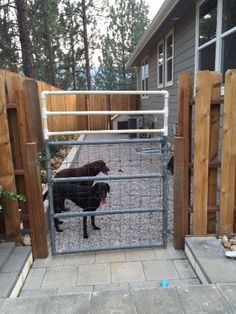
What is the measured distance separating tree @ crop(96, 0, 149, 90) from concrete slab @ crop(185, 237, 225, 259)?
75.3ft

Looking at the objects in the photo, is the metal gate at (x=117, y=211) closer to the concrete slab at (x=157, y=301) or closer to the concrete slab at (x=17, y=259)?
the concrete slab at (x=17, y=259)

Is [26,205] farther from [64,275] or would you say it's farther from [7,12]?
[7,12]

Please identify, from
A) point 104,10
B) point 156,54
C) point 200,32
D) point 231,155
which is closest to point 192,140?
point 231,155

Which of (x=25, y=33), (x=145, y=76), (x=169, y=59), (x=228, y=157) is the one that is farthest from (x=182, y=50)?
(x=145, y=76)

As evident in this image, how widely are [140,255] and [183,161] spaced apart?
1.00 m

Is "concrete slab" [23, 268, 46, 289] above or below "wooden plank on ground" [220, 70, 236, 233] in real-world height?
below

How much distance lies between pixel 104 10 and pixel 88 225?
2144 cm

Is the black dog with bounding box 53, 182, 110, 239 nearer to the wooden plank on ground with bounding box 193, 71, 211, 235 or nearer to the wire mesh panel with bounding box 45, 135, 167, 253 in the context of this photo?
the wire mesh panel with bounding box 45, 135, 167, 253

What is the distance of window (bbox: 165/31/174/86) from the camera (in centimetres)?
809

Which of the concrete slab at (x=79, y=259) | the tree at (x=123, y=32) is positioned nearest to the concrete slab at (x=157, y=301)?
the concrete slab at (x=79, y=259)

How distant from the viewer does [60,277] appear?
8.20 feet

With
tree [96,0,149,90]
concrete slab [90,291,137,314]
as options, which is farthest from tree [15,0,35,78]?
tree [96,0,149,90]

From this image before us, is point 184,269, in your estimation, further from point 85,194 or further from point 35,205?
point 35,205

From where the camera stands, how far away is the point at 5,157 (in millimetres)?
2592
